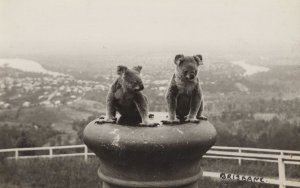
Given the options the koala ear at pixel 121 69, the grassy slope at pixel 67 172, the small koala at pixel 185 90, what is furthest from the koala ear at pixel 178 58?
the grassy slope at pixel 67 172

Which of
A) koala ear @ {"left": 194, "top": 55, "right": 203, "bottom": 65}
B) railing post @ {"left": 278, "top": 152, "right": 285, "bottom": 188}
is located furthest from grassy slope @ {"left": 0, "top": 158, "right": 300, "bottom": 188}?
koala ear @ {"left": 194, "top": 55, "right": 203, "bottom": 65}

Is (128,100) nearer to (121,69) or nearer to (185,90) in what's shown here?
(121,69)

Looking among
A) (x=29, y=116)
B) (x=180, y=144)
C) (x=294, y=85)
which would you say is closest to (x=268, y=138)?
(x=294, y=85)

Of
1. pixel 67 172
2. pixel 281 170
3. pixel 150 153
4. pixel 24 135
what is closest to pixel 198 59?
pixel 150 153

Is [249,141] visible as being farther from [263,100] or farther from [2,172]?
[2,172]

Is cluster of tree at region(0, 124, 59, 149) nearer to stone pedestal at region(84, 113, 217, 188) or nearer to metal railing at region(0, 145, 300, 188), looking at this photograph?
metal railing at region(0, 145, 300, 188)

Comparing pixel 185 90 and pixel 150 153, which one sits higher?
pixel 185 90
